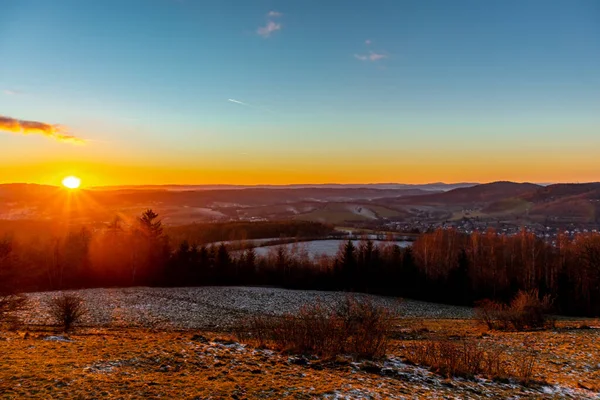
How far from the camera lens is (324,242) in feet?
334

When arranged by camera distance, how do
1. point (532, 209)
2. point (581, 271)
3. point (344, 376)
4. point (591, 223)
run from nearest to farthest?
point (344, 376), point (581, 271), point (591, 223), point (532, 209)

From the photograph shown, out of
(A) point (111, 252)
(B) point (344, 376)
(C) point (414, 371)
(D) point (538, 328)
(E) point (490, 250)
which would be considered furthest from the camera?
(E) point (490, 250)

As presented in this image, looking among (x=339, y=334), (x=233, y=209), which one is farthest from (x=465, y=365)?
(x=233, y=209)

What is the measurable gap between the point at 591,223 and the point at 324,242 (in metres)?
102

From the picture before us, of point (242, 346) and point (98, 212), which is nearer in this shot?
point (242, 346)

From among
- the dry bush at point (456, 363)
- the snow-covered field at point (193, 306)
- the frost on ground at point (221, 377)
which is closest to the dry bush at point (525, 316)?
the snow-covered field at point (193, 306)

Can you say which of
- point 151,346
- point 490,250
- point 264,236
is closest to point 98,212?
point 264,236

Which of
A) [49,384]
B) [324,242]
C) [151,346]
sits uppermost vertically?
[49,384]

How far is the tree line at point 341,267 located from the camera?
216ft

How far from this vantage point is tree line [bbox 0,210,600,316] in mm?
65812

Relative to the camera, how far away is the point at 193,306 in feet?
148

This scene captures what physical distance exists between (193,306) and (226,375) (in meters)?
34.9

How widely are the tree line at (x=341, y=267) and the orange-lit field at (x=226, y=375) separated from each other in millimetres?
52039

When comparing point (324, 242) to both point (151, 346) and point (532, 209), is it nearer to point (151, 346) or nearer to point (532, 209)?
point (151, 346)
